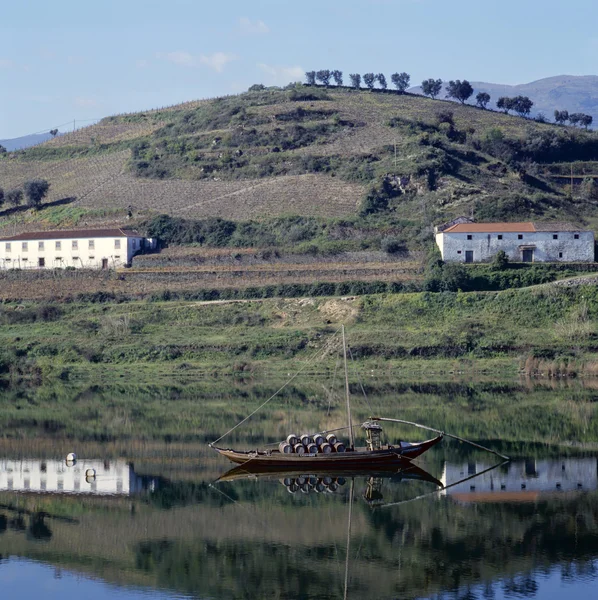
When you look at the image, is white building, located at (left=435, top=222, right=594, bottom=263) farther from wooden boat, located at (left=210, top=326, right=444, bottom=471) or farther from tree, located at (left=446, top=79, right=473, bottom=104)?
tree, located at (left=446, top=79, right=473, bottom=104)

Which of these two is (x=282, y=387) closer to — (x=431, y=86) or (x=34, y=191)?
(x=34, y=191)

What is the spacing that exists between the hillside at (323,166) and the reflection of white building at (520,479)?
43.9m

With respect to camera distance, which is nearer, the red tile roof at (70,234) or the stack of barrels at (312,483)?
the stack of barrels at (312,483)

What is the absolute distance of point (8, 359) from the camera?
218 ft

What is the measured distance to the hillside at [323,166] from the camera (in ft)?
282

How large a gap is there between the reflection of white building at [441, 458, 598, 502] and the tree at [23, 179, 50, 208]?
73.6 metres

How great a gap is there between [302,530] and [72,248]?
193 ft

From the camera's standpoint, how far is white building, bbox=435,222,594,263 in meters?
73.1

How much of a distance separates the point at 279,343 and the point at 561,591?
4300 cm

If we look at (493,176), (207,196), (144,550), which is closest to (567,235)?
(493,176)

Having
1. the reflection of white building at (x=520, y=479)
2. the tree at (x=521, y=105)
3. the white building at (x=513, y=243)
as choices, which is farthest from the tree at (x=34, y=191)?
the reflection of white building at (x=520, y=479)

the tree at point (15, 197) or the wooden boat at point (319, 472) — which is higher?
the tree at point (15, 197)

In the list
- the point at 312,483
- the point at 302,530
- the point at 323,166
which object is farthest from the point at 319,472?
the point at 323,166

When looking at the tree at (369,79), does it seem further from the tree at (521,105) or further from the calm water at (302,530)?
the calm water at (302,530)
